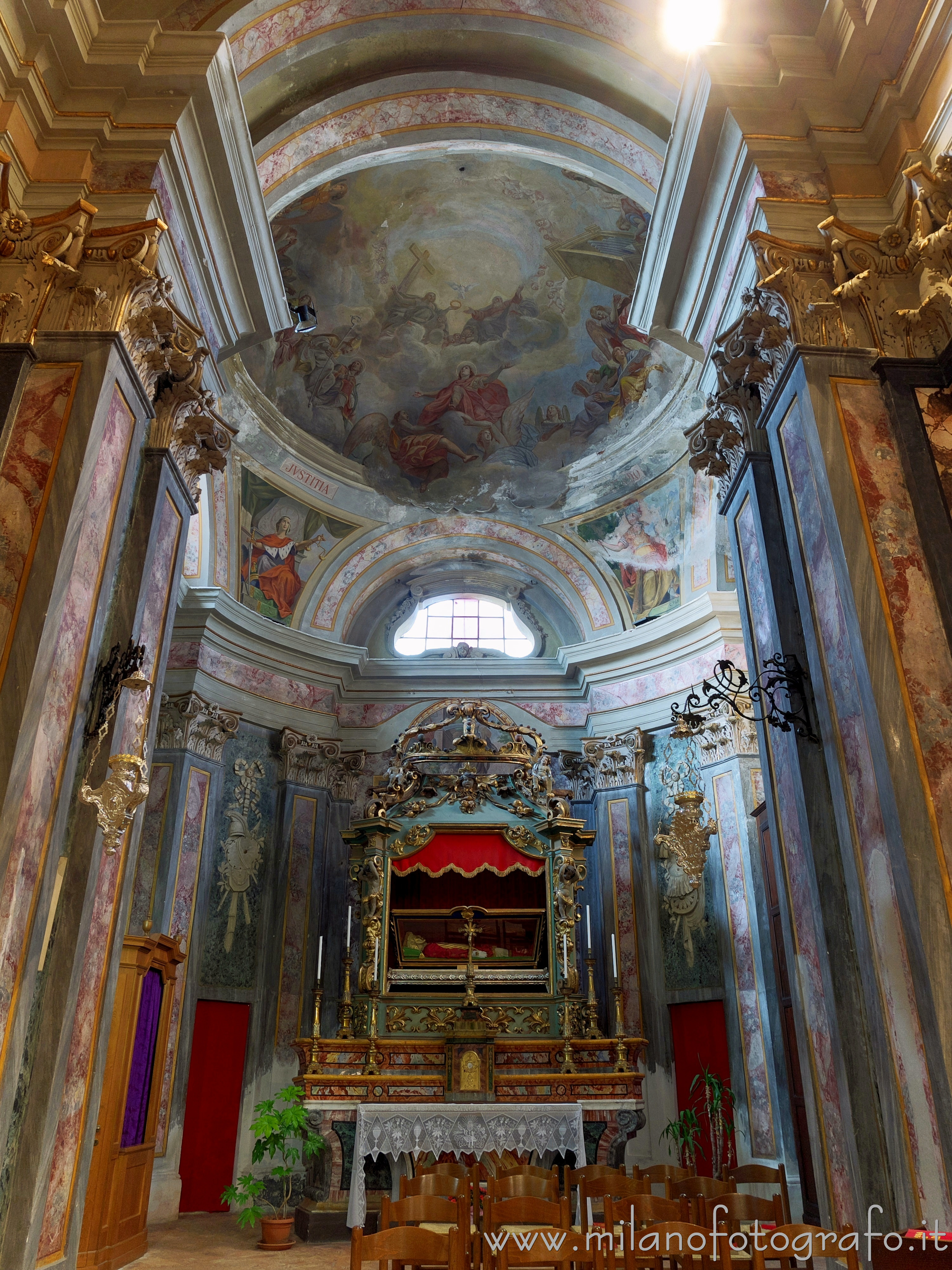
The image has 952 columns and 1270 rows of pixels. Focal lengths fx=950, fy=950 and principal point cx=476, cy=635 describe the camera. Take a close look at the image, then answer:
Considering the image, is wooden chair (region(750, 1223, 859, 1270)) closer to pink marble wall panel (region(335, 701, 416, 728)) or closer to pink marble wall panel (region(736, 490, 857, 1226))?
pink marble wall panel (region(736, 490, 857, 1226))

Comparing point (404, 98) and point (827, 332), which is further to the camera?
point (404, 98)

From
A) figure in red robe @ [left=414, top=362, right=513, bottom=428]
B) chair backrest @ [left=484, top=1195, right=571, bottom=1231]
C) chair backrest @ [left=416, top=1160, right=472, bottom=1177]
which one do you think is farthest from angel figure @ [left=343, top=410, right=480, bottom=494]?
chair backrest @ [left=484, top=1195, right=571, bottom=1231]

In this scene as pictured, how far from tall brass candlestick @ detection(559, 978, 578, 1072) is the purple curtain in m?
4.29

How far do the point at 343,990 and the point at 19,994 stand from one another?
728cm

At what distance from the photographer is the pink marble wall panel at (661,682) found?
40.8 ft

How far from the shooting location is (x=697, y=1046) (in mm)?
11258

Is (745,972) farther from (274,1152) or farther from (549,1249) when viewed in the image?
(549,1249)

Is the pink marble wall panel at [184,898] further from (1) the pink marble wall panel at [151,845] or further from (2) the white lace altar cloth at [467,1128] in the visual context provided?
(2) the white lace altar cloth at [467,1128]

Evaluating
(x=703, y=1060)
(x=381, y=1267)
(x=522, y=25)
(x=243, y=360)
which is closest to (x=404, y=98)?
(x=522, y=25)

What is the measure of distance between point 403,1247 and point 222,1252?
5418 millimetres

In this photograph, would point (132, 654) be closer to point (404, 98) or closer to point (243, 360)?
point (404, 98)

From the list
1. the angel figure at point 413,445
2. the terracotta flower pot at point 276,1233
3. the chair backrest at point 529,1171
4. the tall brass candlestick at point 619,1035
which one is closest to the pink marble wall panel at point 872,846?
the chair backrest at point 529,1171

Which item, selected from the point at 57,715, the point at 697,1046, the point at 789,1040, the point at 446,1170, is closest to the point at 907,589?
the point at 57,715

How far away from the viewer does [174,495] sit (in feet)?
22.2
